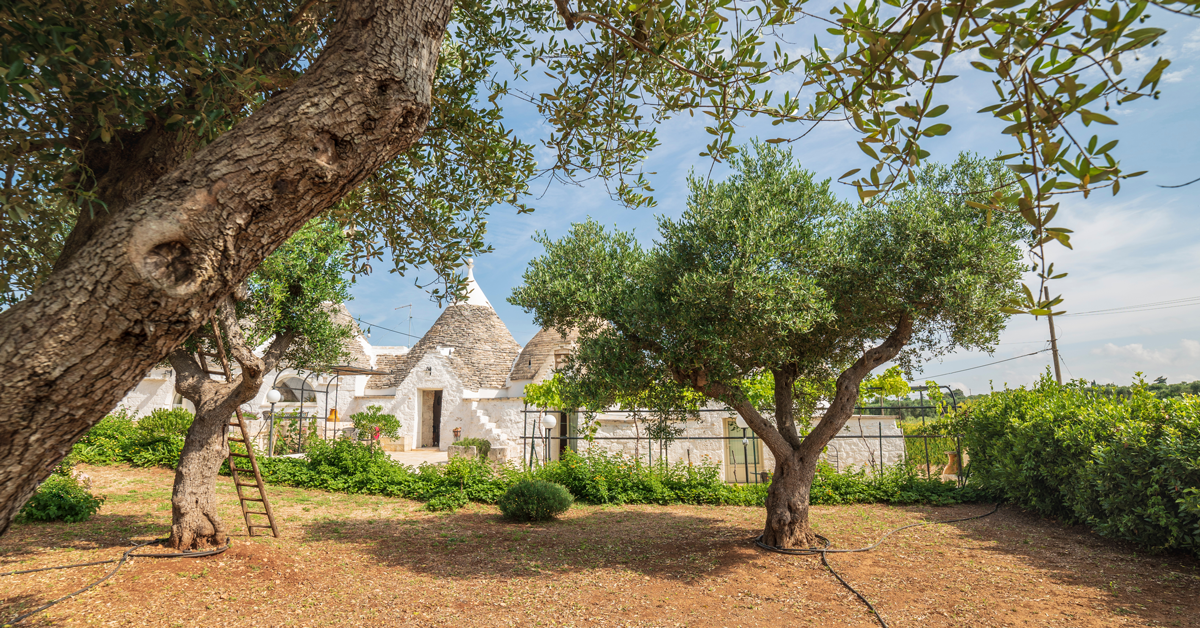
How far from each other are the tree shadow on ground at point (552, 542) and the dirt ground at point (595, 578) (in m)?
0.04

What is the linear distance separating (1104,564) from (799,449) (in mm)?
3843

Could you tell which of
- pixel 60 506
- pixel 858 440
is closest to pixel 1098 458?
pixel 858 440

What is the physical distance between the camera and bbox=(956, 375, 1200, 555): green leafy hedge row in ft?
23.3

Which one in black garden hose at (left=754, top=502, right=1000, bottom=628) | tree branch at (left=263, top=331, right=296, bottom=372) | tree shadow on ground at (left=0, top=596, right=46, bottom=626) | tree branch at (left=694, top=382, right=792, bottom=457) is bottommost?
black garden hose at (left=754, top=502, right=1000, bottom=628)

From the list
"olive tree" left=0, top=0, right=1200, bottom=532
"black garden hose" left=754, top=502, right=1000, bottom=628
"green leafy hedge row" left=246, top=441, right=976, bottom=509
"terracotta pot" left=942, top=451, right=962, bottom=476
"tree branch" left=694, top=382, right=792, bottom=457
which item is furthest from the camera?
"terracotta pot" left=942, top=451, right=962, bottom=476

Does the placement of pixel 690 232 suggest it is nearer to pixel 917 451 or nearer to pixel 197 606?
pixel 197 606

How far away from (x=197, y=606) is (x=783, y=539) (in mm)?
A: 6958

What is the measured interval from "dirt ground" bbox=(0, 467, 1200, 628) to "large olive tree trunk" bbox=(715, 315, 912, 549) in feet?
1.60

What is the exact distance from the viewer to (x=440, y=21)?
277 centimetres

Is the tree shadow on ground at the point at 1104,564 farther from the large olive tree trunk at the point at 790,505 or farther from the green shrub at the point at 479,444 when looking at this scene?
the green shrub at the point at 479,444

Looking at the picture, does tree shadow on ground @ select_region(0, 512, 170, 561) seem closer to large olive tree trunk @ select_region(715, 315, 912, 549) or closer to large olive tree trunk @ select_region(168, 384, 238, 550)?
large olive tree trunk @ select_region(168, 384, 238, 550)

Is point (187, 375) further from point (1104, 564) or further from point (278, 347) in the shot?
point (1104, 564)

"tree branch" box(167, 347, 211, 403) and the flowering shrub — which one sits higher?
"tree branch" box(167, 347, 211, 403)

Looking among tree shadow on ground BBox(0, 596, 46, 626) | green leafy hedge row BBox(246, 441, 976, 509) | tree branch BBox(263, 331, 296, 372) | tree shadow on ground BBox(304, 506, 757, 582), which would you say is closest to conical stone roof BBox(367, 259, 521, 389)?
green leafy hedge row BBox(246, 441, 976, 509)
